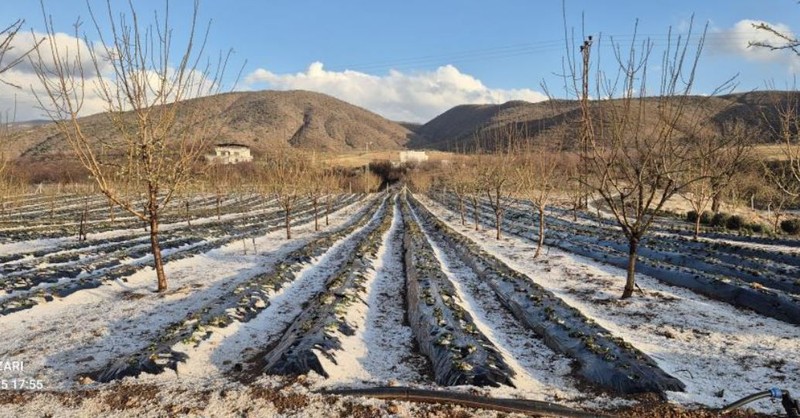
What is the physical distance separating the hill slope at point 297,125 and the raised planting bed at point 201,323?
10226 centimetres

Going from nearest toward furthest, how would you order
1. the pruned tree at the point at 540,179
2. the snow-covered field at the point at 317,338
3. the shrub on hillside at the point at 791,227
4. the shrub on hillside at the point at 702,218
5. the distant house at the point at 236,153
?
the snow-covered field at the point at 317,338 < the pruned tree at the point at 540,179 < the shrub on hillside at the point at 791,227 < the shrub on hillside at the point at 702,218 < the distant house at the point at 236,153

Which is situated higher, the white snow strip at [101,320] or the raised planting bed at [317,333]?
the raised planting bed at [317,333]

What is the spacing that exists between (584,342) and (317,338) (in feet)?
13.3

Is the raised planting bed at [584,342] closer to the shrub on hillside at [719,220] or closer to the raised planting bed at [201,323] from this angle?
the raised planting bed at [201,323]

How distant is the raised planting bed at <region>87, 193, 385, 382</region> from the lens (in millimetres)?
6020

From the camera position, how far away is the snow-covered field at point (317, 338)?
17.9 feet

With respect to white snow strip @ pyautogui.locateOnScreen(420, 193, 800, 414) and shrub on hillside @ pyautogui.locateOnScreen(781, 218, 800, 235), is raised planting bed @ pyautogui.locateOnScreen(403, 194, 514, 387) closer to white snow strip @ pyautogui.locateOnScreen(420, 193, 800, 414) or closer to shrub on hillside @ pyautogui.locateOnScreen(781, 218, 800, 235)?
white snow strip @ pyautogui.locateOnScreen(420, 193, 800, 414)

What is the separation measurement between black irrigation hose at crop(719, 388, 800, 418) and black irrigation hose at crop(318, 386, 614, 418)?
1.47m

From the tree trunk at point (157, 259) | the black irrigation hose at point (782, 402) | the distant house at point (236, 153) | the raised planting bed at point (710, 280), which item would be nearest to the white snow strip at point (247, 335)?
the tree trunk at point (157, 259)

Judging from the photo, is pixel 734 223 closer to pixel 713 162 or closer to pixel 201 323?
pixel 713 162

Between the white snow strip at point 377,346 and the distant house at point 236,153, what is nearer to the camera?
the white snow strip at point 377,346

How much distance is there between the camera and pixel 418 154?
103 m

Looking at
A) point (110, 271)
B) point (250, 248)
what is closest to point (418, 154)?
point (250, 248)

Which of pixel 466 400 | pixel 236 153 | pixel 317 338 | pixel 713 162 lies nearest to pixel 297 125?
pixel 236 153
